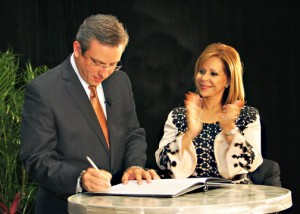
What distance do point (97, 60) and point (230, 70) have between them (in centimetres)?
128

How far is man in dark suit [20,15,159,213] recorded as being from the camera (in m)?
2.91

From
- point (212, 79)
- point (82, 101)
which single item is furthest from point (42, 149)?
point (212, 79)

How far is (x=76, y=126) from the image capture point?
10.0 feet

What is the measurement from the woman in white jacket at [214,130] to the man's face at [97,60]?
3.29ft

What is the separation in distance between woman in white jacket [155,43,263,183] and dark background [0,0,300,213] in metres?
1.93

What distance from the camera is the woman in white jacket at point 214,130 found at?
393cm

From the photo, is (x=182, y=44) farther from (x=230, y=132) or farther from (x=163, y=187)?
(x=163, y=187)

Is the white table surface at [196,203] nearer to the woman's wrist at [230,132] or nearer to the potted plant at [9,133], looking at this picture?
the woman's wrist at [230,132]

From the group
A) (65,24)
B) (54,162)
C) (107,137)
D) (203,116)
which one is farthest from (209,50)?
(65,24)

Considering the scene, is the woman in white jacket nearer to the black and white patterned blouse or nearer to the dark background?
the black and white patterned blouse

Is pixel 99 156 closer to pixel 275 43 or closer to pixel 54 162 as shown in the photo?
pixel 54 162

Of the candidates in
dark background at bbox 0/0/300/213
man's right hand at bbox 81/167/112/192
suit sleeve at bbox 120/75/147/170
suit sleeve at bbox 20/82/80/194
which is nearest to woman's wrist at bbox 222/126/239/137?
suit sleeve at bbox 120/75/147/170

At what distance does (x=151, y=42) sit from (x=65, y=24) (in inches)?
32.0

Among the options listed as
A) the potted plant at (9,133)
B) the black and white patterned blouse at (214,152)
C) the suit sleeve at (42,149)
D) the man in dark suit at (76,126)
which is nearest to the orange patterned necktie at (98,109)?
the man in dark suit at (76,126)
